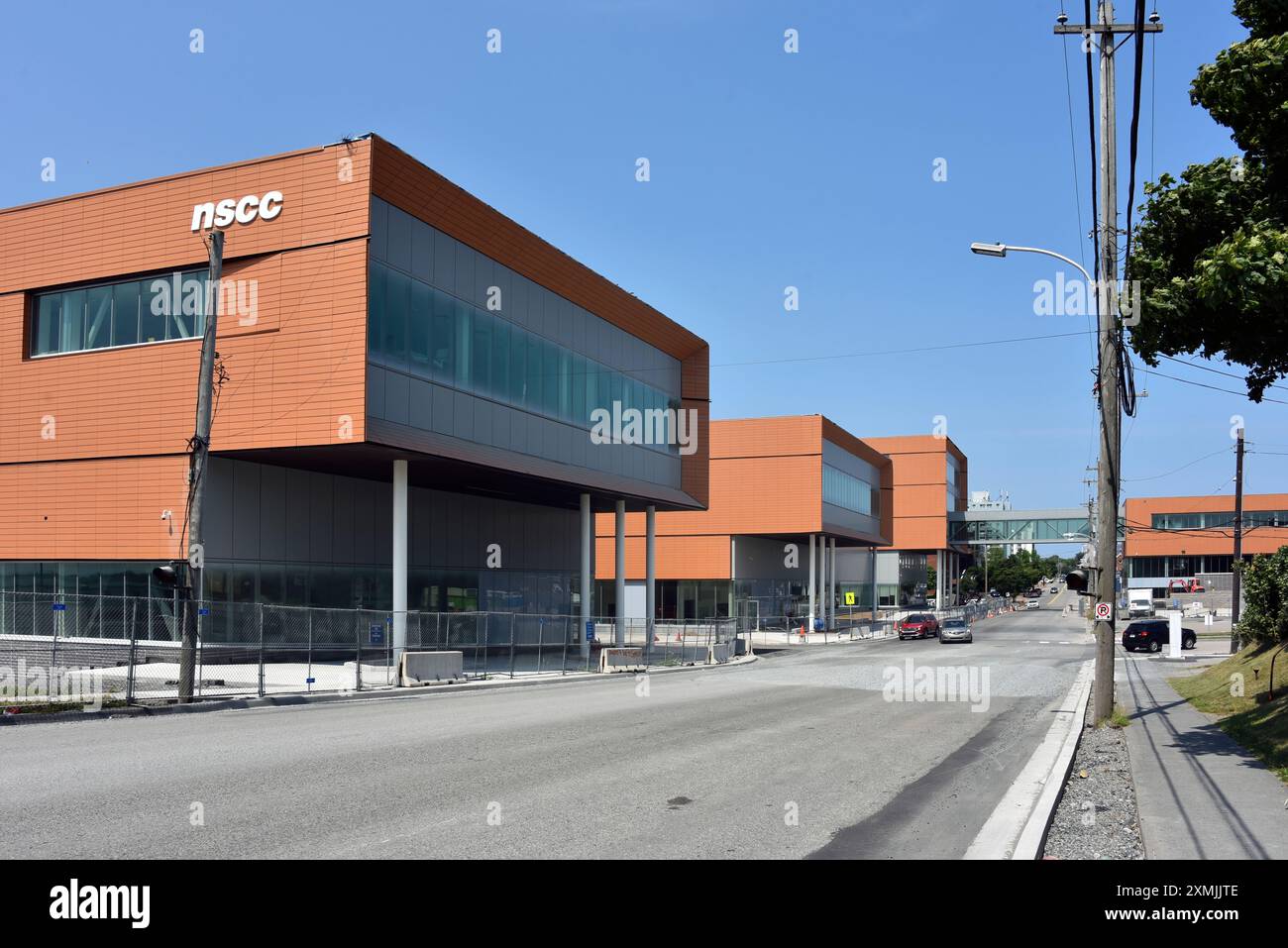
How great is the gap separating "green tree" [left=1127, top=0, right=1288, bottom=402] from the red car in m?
46.5

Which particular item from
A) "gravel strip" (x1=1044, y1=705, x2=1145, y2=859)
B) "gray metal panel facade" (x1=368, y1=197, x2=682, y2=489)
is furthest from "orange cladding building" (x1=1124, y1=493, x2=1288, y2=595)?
"gravel strip" (x1=1044, y1=705, x2=1145, y2=859)

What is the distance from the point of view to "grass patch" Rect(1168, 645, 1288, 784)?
1306 cm

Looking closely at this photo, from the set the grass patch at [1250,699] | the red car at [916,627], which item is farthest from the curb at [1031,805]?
the red car at [916,627]

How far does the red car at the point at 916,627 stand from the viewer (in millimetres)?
56656

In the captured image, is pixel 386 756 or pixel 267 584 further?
pixel 267 584

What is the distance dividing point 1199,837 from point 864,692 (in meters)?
16.0

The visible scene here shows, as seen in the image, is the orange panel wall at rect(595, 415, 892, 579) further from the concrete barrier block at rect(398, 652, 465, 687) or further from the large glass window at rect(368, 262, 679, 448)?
the concrete barrier block at rect(398, 652, 465, 687)

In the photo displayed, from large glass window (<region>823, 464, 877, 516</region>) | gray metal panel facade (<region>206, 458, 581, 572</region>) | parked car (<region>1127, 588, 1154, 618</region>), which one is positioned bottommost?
parked car (<region>1127, 588, 1154, 618</region>)

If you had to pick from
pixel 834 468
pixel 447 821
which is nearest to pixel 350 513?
pixel 447 821

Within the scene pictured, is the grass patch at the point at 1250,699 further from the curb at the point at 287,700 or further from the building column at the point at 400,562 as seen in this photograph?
the building column at the point at 400,562

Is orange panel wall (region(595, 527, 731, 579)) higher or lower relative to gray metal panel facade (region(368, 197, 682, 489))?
lower

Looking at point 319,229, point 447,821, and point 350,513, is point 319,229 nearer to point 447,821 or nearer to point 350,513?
point 350,513

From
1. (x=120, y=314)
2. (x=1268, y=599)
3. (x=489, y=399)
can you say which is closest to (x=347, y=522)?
(x=489, y=399)
